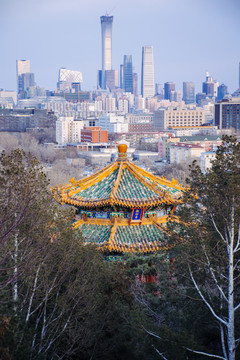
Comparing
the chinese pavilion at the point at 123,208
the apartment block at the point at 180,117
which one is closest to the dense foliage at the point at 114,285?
the chinese pavilion at the point at 123,208

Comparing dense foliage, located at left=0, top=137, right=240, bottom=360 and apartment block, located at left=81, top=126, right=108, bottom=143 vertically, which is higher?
dense foliage, located at left=0, top=137, right=240, bottom=360

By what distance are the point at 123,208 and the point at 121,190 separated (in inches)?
12.1

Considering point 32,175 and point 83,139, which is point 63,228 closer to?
point 32,175

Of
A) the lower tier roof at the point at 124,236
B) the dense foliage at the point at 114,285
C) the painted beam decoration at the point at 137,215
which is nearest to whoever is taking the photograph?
the dense foliage at the point at 114,285

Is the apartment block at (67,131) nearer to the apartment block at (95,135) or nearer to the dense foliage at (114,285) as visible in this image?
the apartment block at (95,135)

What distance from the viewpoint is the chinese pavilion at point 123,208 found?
985 cm

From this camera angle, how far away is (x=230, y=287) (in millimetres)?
7414

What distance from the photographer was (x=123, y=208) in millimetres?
10102

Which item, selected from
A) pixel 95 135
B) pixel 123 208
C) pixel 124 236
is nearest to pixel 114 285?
pixel 124 236

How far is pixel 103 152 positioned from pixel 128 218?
7010 cm

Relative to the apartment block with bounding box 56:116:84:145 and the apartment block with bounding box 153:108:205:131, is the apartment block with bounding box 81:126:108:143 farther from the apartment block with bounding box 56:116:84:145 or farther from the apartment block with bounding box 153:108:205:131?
the apartment block with bounding box 153:108:205:131

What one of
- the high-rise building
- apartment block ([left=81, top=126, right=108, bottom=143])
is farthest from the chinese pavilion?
the high-rise building

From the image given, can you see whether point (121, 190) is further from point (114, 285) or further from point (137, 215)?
point (114, 285)

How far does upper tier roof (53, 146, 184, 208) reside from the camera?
999 cm
